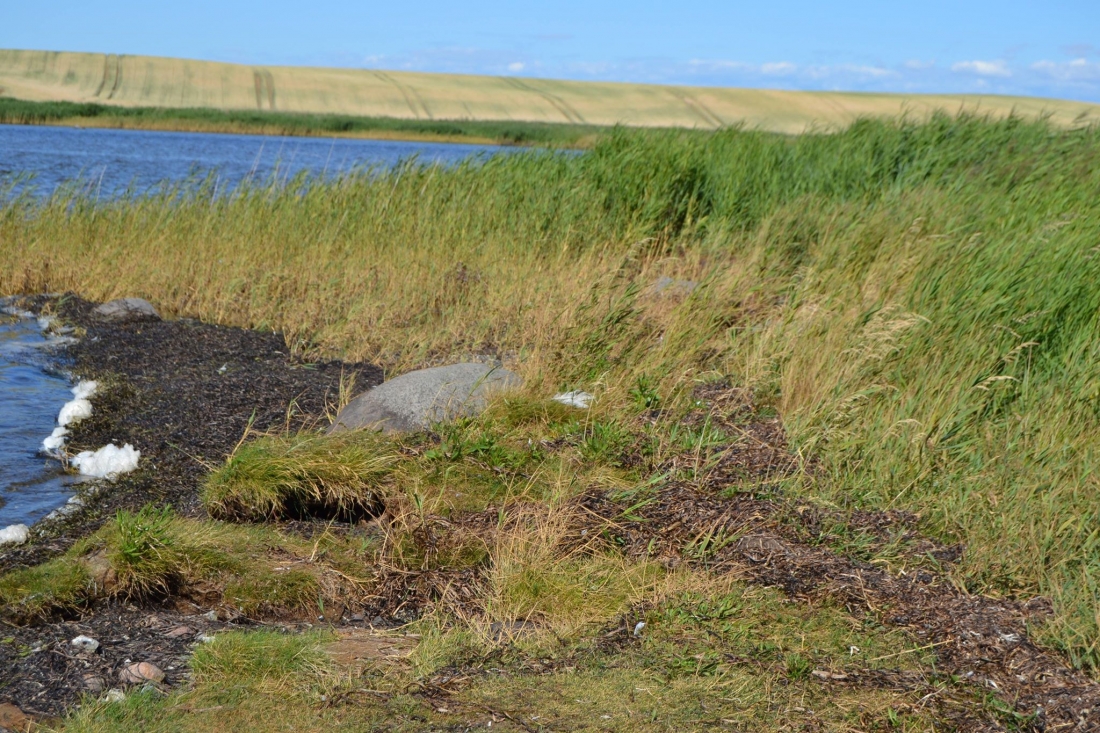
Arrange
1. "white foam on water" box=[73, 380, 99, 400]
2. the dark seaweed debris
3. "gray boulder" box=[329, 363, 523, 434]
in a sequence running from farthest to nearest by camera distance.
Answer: "white foam on water" box=[73, 380, 99, 400], "gray boulder" box=[329, 363, 523, 434], the dark seaweed debris

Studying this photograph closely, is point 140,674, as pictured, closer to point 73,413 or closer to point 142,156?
point 73,413

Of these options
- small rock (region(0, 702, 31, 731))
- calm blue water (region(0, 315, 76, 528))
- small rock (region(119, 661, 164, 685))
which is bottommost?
calm blue water (region(0, 315, 76, 528))

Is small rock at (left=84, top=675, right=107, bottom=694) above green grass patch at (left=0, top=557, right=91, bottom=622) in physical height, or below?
above

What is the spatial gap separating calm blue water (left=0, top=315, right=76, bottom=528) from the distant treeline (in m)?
37.5

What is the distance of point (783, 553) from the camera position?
418 centimetres

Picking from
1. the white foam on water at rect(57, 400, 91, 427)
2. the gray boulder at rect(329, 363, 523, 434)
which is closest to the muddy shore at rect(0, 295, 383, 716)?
the white foam on water at rect(57, 400, 91, 427)

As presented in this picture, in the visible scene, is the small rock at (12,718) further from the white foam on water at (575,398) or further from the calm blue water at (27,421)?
the white foam on water at (575,398)

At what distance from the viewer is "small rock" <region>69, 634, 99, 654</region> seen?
3.42m

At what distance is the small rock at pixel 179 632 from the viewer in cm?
361

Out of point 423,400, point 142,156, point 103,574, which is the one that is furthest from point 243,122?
point 103,574

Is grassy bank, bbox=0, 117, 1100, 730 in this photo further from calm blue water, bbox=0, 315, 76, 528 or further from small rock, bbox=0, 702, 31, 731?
small rock, bbox=0, 702, 31, 731

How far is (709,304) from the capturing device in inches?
286

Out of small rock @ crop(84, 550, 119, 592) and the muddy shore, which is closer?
the muddy shore

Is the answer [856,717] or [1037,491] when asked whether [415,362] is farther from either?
[856,717]
